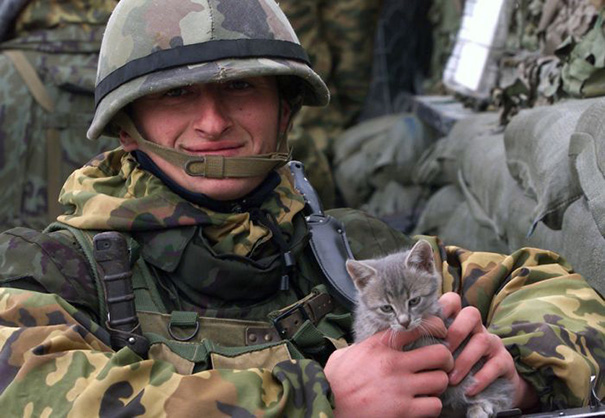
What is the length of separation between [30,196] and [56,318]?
336 cm

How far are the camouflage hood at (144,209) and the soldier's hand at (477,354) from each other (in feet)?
1.82

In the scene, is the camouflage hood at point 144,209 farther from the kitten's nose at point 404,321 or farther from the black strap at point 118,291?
the kitten's nose at point 404,321

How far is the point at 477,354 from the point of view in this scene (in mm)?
2172

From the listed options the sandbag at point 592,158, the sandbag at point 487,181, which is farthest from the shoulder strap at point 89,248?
the sandbag at point 487,181

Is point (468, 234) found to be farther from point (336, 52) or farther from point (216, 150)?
point (336, 52)

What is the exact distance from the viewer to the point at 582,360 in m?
2.25

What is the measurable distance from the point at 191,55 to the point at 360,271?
67cm

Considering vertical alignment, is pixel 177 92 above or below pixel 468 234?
above

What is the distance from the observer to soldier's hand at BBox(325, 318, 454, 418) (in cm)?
206

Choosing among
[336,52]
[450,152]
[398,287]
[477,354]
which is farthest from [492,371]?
[336,52]

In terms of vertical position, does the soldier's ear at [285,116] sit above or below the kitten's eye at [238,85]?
below

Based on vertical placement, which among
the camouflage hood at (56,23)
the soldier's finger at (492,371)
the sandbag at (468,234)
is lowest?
the sandbag at (468,234)

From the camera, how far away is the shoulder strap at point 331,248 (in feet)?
8.13

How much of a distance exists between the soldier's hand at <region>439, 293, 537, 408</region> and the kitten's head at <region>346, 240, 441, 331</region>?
0.22 ft
